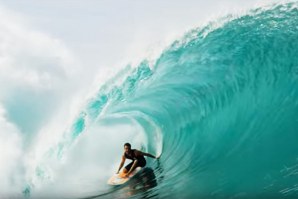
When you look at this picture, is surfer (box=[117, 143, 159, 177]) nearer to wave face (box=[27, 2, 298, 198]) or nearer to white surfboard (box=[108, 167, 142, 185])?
white surfboard (box=[108, 167, 142, 185])

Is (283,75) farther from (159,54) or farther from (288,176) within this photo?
(288,176)

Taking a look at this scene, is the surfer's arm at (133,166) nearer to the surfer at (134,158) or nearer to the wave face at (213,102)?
the surfer at (134,158)

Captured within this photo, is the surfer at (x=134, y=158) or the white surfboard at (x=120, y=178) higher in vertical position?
the surfer at (x=134, y=158)

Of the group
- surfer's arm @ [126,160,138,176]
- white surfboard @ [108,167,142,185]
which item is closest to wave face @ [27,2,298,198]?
white surfboard @ [108,167,142,185]

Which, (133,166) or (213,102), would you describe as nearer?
(133,166)

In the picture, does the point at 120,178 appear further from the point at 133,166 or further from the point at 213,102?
the point at 213,102

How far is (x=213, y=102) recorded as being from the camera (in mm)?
11180

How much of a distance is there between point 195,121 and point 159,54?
7.83 feet

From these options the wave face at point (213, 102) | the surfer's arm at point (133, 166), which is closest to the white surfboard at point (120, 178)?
the surfer's arm at point (133, 166)

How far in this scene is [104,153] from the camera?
1158 cm

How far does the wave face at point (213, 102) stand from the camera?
28.8 ft

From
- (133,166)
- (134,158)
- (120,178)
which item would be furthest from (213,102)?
(120,178)

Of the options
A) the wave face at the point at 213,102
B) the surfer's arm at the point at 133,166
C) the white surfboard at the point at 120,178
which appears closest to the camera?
the wave face at the point at 213,102

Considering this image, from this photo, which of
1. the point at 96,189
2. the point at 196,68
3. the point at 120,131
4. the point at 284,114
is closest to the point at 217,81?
the point at 196,68
